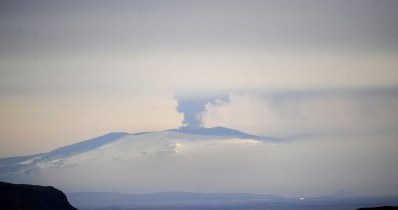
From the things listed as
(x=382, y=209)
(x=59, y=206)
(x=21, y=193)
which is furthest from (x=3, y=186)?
(x=382, y=209)

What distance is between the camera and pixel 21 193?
120 metres

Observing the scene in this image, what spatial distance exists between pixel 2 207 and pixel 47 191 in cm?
1507

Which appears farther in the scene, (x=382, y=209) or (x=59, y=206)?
(x=59, y=206)

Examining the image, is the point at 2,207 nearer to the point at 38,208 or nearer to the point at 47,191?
the point at 38,208

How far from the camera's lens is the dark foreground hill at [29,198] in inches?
4582

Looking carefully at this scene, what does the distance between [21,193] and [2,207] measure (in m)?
6.43

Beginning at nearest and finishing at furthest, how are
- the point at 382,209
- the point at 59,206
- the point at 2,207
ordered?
the point at 382,209 < the point at 2,207 < the point at 59,206

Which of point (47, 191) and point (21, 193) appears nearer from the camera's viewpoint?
point (21, 193)

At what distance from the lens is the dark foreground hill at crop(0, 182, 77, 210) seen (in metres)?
116

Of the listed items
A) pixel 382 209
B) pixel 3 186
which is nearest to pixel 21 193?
pixel 3 186

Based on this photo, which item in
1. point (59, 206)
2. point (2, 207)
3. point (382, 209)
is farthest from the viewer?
point (59, 206)

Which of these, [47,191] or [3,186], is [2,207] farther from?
[47,191]

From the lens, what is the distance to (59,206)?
127 metres

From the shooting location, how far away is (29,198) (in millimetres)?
119875
